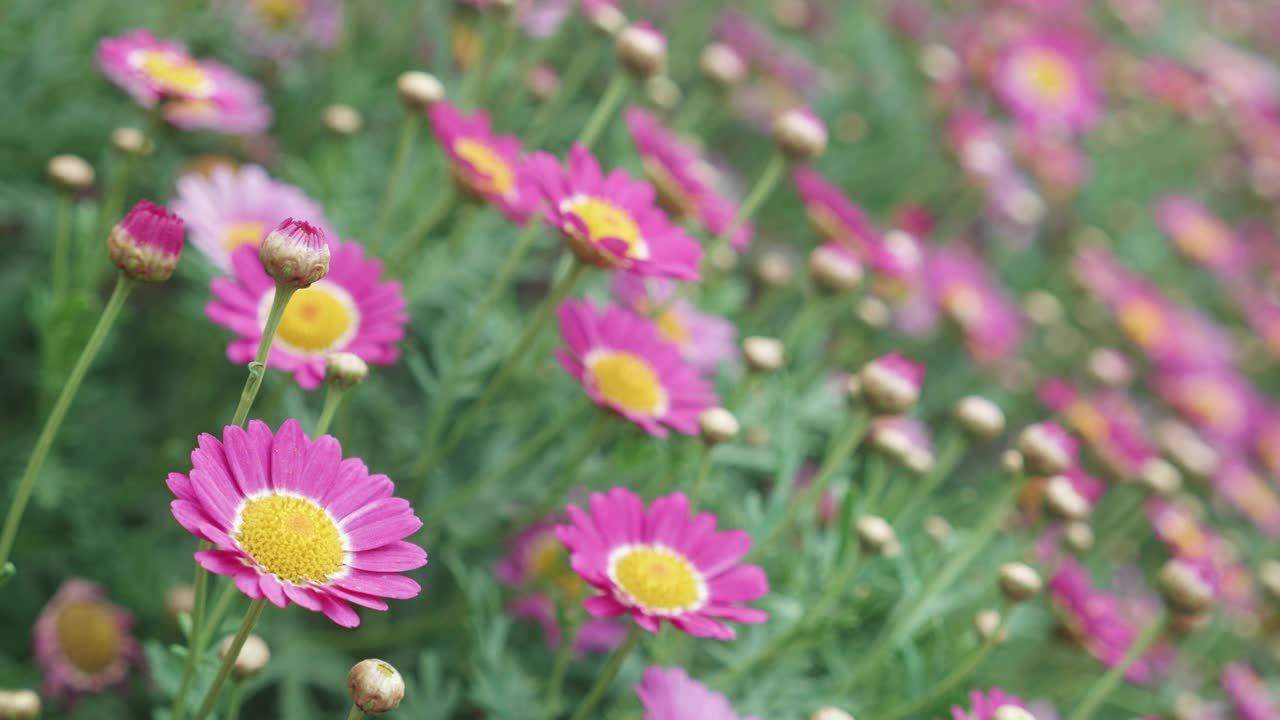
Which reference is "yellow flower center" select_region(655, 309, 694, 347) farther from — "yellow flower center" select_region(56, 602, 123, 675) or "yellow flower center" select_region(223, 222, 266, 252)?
"yellow flower center" select_region(56, 602, 123, 675)

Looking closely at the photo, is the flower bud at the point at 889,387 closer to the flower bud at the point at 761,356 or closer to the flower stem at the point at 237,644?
the flower bud at the point at 761,356

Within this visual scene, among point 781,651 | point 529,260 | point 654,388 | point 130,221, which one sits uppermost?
point 130,221

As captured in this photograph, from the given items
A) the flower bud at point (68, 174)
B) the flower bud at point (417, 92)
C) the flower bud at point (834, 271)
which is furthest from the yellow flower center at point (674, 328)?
the flower bud at point (68, 174)

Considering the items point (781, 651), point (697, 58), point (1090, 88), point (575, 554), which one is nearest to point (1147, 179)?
point (1090, 88)

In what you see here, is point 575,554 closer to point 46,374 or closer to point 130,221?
point 130,221

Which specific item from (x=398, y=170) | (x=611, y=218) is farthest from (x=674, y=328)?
(x=398, y=170)

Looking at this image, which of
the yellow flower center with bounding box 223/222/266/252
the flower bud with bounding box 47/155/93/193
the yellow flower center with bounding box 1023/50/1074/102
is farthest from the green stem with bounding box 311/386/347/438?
the yellow flower center with bounding box 1023/50/1074/102

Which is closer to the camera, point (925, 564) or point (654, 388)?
point (654, 388)

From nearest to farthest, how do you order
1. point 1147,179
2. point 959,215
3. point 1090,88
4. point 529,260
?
point 529,260, point 959,215, point 1090,88, point 1147,179
